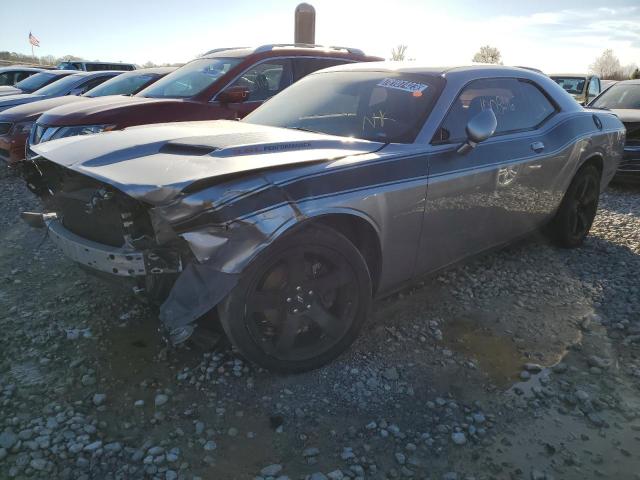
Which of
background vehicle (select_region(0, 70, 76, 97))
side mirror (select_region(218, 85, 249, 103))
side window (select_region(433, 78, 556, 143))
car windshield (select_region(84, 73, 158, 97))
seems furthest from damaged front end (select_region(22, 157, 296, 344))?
background vehicle (select_region(0, 70, 76, 97))

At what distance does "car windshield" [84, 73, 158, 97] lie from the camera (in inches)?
305

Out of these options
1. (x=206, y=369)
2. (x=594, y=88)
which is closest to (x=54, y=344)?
(x=206, y=369)

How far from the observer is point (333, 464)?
2.02 metres

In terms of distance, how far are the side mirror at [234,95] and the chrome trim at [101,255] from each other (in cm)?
285

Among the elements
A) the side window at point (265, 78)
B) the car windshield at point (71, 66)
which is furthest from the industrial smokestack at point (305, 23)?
the car windshield at point (71, 66)

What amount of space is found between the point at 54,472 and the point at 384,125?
94.0 inches

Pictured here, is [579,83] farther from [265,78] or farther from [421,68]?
[421,68]

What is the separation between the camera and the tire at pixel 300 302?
89.7 inches

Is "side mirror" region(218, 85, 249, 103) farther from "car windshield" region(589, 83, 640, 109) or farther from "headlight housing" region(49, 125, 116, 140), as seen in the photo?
"car windshield" region(589, 83, 640, 109)

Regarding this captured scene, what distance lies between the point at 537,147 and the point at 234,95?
299 centimetres

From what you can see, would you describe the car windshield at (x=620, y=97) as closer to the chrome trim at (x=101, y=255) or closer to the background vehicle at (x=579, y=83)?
the background vehicle at (x=579, y=83)

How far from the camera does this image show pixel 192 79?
5.69 m

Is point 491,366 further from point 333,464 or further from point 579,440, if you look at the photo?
point 333,464

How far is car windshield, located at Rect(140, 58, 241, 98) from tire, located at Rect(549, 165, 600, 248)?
3718 millimetres
